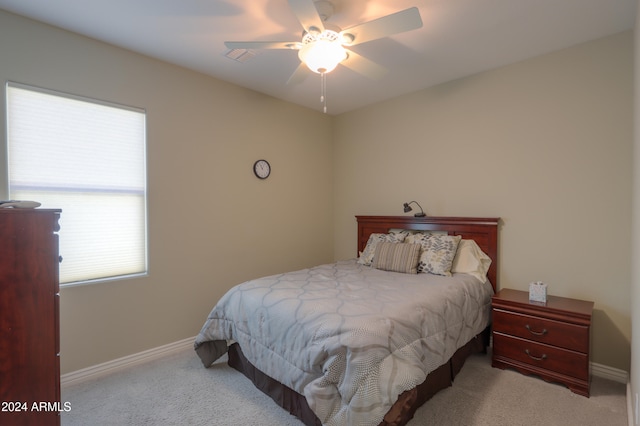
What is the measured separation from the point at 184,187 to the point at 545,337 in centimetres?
332

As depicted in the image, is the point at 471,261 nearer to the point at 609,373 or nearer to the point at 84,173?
the point at 609,373

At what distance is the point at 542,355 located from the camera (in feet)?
7.91

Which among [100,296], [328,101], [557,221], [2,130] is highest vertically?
[328,101]

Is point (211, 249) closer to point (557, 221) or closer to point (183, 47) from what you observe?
point (183, 47)

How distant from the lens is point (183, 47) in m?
2.69

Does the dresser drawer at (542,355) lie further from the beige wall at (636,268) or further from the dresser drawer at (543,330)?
the beige wall at (636,268)

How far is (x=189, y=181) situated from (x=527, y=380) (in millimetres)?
3360

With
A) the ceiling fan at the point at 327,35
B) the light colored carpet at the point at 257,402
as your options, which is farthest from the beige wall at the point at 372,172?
the ceiling fan at the point at 327,35

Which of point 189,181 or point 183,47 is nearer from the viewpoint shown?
point 183,47

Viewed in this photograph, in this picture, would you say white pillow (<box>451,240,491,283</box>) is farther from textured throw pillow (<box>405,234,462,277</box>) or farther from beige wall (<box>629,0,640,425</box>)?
beige wall (<box>629,0,640,425</box>)

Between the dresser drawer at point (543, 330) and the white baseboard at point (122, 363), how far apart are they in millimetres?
2854

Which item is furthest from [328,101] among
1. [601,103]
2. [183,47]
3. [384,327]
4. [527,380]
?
[527,380]

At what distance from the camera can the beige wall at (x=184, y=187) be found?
2447mm

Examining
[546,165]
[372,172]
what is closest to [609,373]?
[546,165]
